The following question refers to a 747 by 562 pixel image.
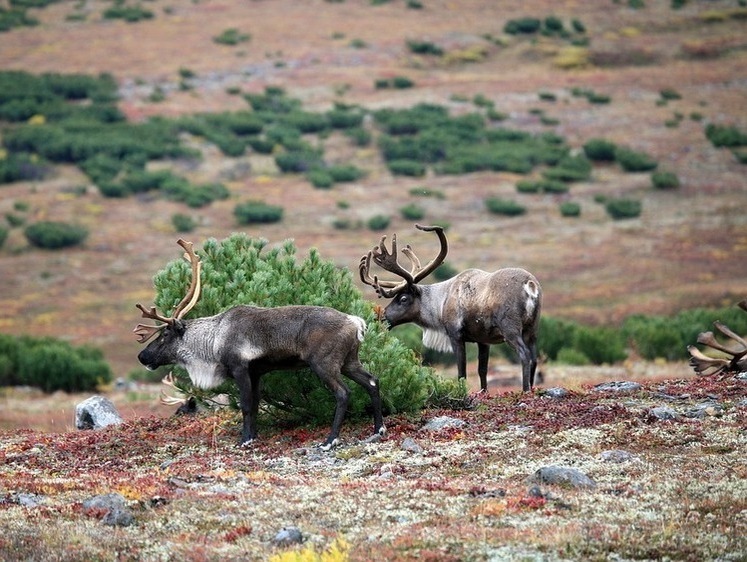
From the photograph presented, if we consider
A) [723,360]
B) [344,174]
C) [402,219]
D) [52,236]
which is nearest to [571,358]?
[723,360]

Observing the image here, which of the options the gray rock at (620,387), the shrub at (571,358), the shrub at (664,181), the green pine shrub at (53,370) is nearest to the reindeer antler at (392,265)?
the gray rock at (620,387)

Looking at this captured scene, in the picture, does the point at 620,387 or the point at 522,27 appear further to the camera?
the point at 522,27

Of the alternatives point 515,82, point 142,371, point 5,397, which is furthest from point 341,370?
point 515,82

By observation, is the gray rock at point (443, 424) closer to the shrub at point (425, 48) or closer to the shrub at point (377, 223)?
the shrub at point (377, 223)

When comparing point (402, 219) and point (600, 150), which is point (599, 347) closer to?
Answer: point (402, 219)

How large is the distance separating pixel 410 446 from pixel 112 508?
4.02 metres

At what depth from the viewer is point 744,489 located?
1047 centimetres

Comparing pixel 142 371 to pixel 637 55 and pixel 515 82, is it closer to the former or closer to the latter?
pixel 515 82

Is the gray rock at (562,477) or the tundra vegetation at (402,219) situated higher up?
the gray rock at (562,477)

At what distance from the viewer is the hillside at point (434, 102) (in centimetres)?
4888

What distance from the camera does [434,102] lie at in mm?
80500

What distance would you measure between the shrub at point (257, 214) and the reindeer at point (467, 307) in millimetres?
39249

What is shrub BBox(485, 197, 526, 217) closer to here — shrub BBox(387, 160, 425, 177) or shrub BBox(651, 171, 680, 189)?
shrub BBox(387, 160, 425, 177)

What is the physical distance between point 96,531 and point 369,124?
6807 cm
